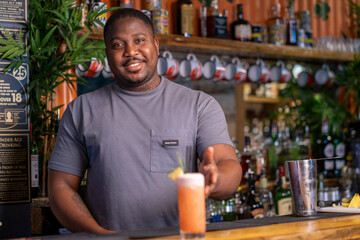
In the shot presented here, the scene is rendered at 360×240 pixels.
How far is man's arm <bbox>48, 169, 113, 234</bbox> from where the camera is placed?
194 centimetres

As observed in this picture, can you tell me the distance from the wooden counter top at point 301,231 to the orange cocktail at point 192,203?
44 mm

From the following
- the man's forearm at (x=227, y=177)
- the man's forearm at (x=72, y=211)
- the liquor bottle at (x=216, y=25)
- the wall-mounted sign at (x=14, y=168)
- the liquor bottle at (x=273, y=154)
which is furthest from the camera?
the liquor bottle at (x=273, y=154)

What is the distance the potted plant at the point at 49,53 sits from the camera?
2928 mm

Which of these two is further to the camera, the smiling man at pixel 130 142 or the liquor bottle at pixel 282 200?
the liquor bottle at pixel 282 200

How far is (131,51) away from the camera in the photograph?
78.9 inches

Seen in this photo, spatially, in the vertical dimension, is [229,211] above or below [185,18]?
below

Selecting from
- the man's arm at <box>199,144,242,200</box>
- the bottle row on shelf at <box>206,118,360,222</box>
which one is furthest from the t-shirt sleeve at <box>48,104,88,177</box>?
the bottle row on shelf at <box>206,118,360,222</box>

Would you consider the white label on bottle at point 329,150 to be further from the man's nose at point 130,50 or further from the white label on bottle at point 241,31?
the man's nose at point 130,50

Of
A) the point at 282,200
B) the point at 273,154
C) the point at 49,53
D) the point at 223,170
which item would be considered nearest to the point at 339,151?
the point at 273,154

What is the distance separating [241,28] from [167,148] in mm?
2183

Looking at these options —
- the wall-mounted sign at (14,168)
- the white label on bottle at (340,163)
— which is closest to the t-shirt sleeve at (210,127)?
Result: the wall-mounted sign at (14,168)

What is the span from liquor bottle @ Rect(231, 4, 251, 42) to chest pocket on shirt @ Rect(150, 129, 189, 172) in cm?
211

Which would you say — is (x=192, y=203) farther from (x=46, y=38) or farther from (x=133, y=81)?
(x=46, y=38)

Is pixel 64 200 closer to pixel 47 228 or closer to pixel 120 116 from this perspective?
pixel 120 116
